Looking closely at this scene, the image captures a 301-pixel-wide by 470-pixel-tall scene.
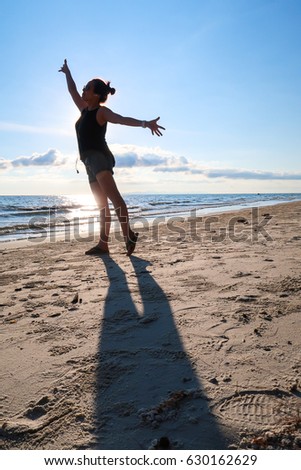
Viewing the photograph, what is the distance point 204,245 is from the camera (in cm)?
552

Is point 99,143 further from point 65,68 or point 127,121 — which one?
point 65,68

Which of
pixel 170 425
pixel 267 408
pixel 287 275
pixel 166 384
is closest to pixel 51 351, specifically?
pixel 166 384

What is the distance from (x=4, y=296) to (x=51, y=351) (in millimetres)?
1444

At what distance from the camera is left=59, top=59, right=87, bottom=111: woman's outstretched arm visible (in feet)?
16.2

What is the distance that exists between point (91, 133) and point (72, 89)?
1.07 m

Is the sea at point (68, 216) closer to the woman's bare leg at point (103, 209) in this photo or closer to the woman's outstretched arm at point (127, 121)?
the woman's bare leg at point (103, 209)

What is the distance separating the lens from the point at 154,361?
1.75m

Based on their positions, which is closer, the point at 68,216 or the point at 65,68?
the point at 65,68

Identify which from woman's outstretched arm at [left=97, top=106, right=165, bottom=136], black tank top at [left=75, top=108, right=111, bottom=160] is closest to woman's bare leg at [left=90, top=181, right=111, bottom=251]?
black tank top at [left=75, top=108, right=111, bottom=160]

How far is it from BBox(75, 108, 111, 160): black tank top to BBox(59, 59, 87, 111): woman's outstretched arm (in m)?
0.37

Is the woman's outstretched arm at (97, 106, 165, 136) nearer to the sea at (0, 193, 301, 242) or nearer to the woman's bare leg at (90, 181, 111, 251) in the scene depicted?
the woman's bare leg at (90, 181, 111, 251)

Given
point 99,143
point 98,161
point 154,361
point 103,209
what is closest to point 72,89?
point 99,143

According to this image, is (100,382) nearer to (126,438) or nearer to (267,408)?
(126,438)

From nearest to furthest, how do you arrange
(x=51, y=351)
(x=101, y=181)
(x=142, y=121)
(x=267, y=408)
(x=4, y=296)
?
(x=267, y=408)
(x=51, y=351)
(x=4, y=296)
(x=142, y=121)
(x=101, y=181)
